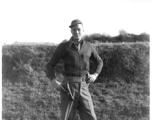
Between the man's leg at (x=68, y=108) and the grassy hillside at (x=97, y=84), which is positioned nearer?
the man's leg at (x=68, y=108)

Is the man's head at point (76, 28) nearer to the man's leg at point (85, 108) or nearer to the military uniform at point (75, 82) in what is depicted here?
the military uniform at point (75, 82)

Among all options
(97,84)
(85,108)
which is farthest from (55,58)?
(97,84)

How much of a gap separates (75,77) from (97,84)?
8.49 feet

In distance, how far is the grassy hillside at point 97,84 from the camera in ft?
17.3

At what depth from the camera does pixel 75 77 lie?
10.1 feet

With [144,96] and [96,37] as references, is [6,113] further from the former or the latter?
[144,96]

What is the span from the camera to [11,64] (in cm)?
591

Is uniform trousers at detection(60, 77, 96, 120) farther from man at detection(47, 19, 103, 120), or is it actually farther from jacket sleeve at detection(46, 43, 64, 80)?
jacket sleeve at detection(46, 43, 64, 80)

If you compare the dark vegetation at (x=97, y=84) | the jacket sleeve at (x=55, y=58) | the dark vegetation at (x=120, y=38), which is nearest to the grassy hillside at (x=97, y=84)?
the dark vegetation at (x=97, y=84)

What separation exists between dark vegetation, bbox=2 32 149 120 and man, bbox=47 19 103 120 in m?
2.31

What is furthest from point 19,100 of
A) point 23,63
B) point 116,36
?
point 116,36

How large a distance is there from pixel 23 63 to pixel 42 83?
73 cm

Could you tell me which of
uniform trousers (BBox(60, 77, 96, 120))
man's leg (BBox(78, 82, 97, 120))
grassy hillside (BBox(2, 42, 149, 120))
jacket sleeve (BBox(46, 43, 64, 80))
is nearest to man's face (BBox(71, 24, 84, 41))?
jacket sleeve (BBox(46, 43, 64, 80))

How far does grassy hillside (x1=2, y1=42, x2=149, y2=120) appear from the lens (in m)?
5.27
